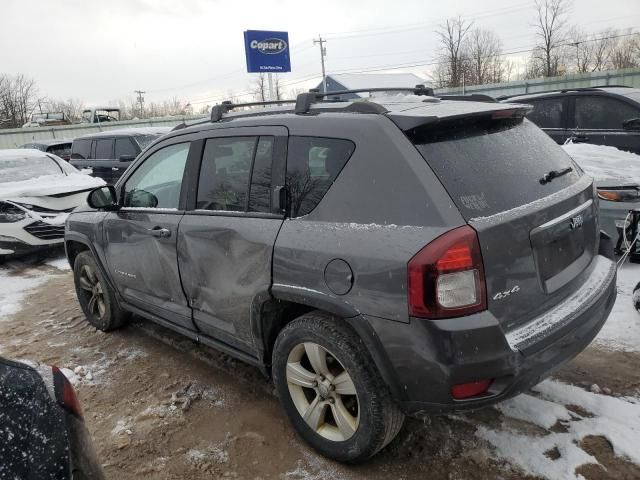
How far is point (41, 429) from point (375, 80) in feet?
158

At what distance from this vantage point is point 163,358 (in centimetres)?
398

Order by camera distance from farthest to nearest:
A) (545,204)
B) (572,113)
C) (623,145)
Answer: (572,113) → (623,145) → (545,204)

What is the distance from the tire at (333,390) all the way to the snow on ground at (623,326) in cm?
215

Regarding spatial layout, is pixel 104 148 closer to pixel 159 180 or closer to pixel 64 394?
pixel 159 180

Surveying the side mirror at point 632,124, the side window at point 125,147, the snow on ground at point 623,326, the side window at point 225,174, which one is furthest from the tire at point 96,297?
the side window at point 125,147

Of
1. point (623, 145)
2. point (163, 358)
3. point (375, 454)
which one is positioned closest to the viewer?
point (375, 454)

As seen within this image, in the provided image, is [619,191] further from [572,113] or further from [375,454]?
[375,454]

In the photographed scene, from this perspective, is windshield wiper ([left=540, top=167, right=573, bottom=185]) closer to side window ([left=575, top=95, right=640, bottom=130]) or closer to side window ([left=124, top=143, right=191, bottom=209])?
side window ([left=124, top=143, right=191, bottom=209])

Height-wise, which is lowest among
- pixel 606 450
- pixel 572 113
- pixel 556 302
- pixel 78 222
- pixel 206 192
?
pixel 606 450

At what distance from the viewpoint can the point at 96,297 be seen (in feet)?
15.1

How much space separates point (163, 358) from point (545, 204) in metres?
3.10

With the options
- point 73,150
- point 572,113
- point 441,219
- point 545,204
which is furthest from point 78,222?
point 73,150

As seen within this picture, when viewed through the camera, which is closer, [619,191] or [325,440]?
[325,440]

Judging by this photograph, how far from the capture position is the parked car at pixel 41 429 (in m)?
1.49
